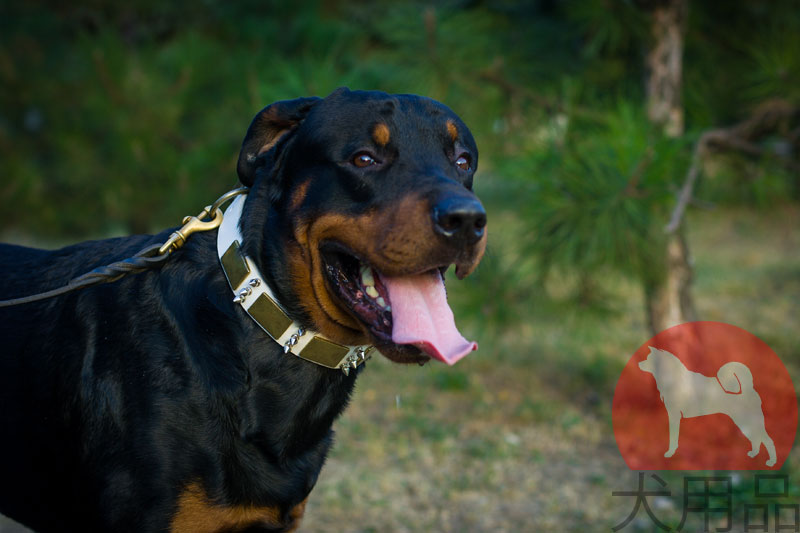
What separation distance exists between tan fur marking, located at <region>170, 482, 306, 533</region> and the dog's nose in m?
0.92

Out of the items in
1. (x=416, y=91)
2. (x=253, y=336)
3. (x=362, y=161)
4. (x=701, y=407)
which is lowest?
(x=701, y=407)

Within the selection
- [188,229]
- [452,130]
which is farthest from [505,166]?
[188,229]

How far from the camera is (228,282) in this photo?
212 cm

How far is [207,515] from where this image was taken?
1.96 m

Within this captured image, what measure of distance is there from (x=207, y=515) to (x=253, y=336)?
493 mm

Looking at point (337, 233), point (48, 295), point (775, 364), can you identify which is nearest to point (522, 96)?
point (775, 364)

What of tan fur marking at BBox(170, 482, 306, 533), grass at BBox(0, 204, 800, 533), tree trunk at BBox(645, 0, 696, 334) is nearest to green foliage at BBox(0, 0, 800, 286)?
tree trunk at BBox(645, 0, 696, 334)

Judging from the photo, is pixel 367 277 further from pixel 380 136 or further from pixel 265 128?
pixel 265 128

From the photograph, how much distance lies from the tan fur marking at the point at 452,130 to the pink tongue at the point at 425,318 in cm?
46

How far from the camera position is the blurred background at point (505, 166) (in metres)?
3.84

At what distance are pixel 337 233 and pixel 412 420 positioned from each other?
9.64ft

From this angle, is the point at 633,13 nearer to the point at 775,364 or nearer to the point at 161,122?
the point at 775,364

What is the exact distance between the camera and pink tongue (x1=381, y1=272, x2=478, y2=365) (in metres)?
1.98

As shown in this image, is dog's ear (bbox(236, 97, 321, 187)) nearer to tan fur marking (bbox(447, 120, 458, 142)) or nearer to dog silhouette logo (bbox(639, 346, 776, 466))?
tan fur marking (bbox(447, 120, 458, 142))
